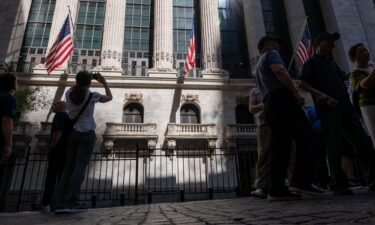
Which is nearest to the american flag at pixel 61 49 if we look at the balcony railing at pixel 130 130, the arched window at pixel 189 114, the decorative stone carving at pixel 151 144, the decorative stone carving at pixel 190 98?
the balcony railing at pixel 130 130

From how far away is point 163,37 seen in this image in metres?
20.1

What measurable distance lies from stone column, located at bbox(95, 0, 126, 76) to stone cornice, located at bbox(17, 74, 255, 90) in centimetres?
91

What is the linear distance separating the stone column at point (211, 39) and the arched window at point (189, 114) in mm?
2633

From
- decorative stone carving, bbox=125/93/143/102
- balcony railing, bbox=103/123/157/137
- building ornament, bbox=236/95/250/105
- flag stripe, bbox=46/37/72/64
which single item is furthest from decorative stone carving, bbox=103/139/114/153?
building ornament, bbox=236/95/250/105

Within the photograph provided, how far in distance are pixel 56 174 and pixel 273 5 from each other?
945 inches

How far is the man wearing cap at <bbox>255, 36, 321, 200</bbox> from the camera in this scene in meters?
3.04

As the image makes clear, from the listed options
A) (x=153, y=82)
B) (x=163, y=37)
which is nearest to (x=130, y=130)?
(x=153, y=82)

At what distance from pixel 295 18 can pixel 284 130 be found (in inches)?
862

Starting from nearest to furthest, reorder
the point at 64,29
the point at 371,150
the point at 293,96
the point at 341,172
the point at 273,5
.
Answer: the point at 293,96 → the point at 341,172 → the point at 371,150 → the point at 64,29 → the point at 273,5

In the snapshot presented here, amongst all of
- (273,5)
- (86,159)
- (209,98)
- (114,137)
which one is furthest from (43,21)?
(86,159)

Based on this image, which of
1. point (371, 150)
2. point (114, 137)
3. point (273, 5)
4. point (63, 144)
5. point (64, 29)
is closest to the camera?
point (371, 150)

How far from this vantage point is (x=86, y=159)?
389cm

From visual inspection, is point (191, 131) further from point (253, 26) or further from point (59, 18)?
point (59, 18)

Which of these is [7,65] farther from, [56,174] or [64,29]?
[56,174]
